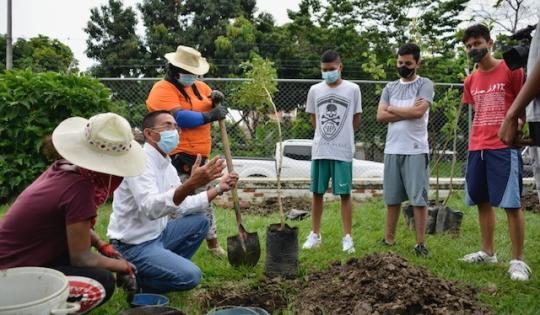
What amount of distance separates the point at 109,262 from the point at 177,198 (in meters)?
0.57

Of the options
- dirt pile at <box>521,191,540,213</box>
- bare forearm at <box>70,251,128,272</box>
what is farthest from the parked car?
bare forearm at <box>70,251,128,272</box>

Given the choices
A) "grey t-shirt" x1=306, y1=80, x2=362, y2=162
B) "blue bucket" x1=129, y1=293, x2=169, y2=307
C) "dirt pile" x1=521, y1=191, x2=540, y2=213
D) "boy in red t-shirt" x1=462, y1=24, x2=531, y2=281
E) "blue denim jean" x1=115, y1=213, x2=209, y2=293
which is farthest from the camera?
"dirt pile" x1=521, y1=191, x2=540, y2=213

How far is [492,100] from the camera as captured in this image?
4.02 m

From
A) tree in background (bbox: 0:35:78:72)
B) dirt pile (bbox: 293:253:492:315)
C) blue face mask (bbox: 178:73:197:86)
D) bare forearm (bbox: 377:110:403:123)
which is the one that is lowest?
dirt pile (bbox: 293:253:492:315)

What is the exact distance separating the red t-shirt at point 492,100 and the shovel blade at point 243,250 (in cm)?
204

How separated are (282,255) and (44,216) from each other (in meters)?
1.92

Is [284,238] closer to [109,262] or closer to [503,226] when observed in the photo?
[109,262]

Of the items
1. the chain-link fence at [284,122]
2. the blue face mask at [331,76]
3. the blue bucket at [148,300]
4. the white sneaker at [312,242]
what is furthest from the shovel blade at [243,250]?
the chain-link fence at [284,122]

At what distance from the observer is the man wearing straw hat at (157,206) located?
2.96m

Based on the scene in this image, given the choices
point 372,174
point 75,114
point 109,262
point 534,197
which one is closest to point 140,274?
point 109,262

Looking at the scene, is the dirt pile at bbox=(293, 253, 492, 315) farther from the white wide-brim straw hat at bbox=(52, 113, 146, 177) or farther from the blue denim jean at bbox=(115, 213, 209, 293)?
the white wide-brim straw hat at bbox=(52, 113, 146, 177)

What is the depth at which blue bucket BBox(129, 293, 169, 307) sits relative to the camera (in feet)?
9.11

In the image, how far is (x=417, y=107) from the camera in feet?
14.8

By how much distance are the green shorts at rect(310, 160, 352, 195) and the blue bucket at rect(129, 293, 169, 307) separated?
227 cm
